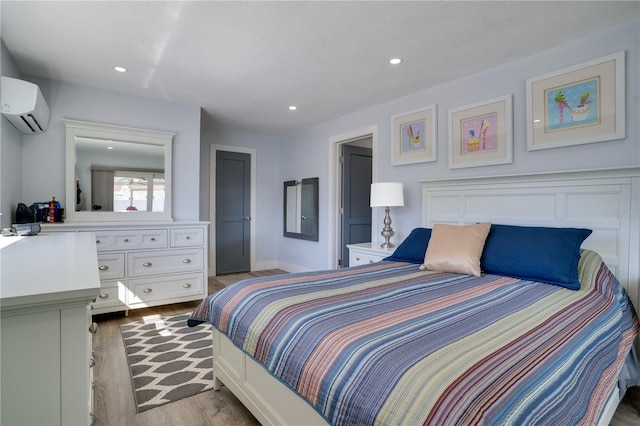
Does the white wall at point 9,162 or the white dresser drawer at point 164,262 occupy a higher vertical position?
the white wall at point 9,162

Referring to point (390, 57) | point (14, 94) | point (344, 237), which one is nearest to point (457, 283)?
point (390, 57)

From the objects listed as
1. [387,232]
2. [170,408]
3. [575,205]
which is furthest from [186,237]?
[575,205]

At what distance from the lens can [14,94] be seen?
2436mm

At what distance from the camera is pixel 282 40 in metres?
2.40

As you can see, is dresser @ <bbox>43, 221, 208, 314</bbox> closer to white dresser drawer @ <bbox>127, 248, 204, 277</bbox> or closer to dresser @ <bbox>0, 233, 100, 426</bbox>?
white dresser drawer @ <bbox>127, 248, 204, 277</bbox>

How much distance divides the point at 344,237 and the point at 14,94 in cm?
372

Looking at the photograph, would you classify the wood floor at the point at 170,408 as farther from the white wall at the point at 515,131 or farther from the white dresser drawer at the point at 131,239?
the white wall at the point at 515,131

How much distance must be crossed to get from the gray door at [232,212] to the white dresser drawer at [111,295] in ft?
6.70

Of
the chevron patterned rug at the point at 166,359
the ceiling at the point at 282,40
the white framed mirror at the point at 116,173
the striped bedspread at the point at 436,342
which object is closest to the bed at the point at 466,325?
the striped bedspread at the point at 436,342

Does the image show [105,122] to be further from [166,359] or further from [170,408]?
[170,408]

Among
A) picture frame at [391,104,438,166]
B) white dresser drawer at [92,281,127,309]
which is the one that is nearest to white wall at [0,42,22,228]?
white dresser drawer at [92,281,127,309]

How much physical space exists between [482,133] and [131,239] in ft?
11.6

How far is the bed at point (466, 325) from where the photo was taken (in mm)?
892

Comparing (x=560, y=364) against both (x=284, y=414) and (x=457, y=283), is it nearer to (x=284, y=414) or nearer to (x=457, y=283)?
(x=457, y=283)
